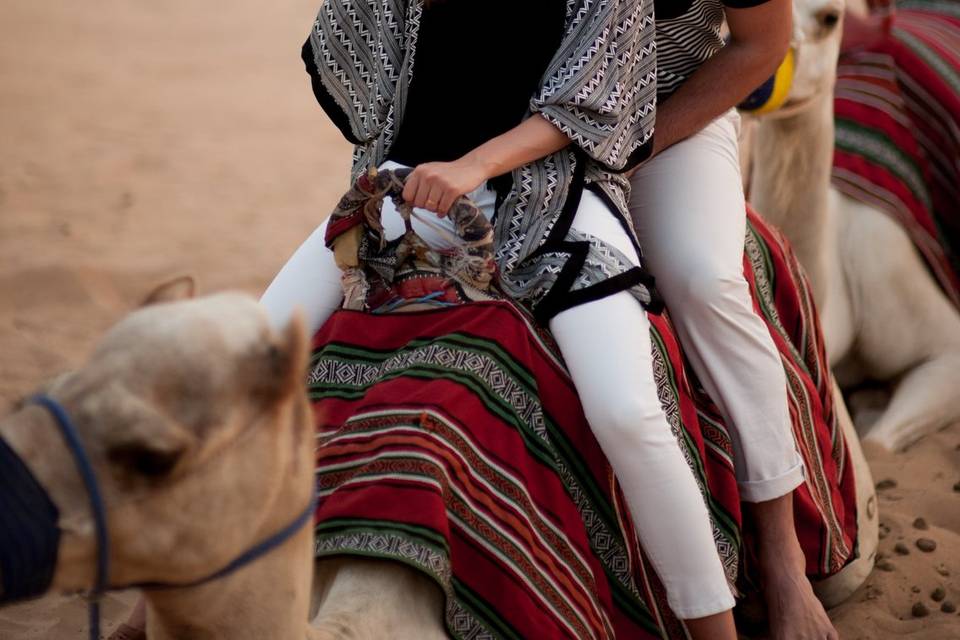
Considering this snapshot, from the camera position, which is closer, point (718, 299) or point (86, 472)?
point (86, 472)

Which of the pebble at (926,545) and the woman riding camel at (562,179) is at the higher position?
the woman riding camel at (562,179)

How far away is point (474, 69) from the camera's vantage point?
227 centimetres

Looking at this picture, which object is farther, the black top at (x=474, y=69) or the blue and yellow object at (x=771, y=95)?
the blue and yellow object at (x=771, y=95)

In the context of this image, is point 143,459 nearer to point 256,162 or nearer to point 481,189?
point 481,189

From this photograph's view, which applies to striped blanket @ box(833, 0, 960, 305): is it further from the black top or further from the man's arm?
the black top

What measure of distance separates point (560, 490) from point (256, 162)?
4.97 m

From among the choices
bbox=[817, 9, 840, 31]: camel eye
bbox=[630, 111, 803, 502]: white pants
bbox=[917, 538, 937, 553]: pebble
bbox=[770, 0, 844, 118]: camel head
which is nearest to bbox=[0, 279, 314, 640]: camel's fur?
bbox=[630, 111, 803, 502]: white pants

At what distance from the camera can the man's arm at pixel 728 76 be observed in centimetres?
250

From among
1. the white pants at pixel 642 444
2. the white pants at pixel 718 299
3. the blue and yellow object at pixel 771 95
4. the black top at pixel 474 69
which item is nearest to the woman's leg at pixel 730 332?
the white pants at pixel 718 299

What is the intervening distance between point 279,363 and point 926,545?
2298 mm

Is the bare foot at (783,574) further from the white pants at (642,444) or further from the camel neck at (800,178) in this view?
the camel neck at (800,178)

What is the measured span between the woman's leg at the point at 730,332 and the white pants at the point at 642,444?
0.25 m

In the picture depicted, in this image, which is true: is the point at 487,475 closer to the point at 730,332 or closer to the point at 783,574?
the point at 730,332

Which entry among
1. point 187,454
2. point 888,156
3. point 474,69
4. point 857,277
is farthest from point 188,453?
point 888,156
